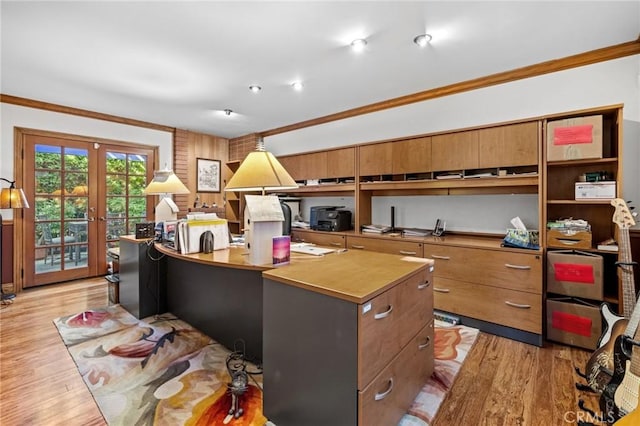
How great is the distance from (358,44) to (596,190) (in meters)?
2.24

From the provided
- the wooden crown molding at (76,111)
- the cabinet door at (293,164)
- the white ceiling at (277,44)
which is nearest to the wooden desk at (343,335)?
the white ceiling at (277,44)

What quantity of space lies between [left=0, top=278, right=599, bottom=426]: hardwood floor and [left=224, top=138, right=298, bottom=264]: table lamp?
126cm

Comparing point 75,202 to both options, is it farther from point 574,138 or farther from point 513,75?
point 574,138

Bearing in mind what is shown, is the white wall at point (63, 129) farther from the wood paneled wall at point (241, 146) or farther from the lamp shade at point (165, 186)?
→ the lamp shade at point (165, 186)

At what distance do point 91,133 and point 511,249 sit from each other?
18.3ft

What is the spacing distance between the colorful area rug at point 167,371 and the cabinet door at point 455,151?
1.60m

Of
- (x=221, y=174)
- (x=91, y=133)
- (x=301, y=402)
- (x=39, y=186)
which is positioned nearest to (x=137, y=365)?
(x=301, y=402)

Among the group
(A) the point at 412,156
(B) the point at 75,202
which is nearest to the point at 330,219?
(A) the point at 412,156

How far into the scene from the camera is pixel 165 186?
291cm

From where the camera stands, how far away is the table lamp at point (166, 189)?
289 centimetres

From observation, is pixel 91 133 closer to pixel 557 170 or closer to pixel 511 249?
pixel 511 249

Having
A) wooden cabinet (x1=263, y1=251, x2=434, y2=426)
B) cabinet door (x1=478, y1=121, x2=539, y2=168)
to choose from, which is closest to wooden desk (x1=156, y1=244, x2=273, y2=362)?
wooden cabinet (x1=263, y1=251, x2=434, y2=426)

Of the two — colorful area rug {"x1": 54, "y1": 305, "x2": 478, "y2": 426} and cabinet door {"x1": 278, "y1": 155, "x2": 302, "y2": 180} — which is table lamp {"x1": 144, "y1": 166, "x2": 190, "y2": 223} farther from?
cabinet door {"x1": 278, "y1": 155, "x2": 302, "y2": 180}

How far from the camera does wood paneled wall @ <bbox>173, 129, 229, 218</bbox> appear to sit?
524 cm
